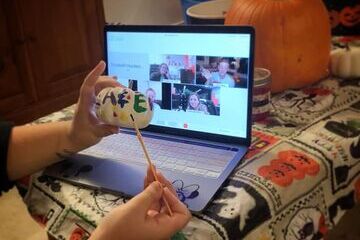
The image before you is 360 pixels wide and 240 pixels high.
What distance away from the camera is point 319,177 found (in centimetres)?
70

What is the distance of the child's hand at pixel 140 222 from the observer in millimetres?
523

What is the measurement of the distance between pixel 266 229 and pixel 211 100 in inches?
10.1

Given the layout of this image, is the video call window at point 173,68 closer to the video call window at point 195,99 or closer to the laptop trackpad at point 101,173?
the video call window at point 195,99

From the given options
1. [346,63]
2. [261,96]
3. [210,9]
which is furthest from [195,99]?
[210,9]

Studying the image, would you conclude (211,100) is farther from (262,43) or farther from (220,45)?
(262,43)

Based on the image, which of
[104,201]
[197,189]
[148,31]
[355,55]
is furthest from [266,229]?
[355,55]

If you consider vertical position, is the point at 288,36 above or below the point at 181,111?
above

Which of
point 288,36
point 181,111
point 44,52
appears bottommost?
point 44,52

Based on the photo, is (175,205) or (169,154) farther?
(169,154)

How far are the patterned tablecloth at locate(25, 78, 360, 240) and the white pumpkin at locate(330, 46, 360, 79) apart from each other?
0.17 metres

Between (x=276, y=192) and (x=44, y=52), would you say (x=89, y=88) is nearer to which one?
(x=276, y=192)

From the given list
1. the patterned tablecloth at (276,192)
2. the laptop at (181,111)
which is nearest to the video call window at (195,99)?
the laptop at (181,111)

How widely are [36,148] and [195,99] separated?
1.01 ft

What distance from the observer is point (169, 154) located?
0.76 m
